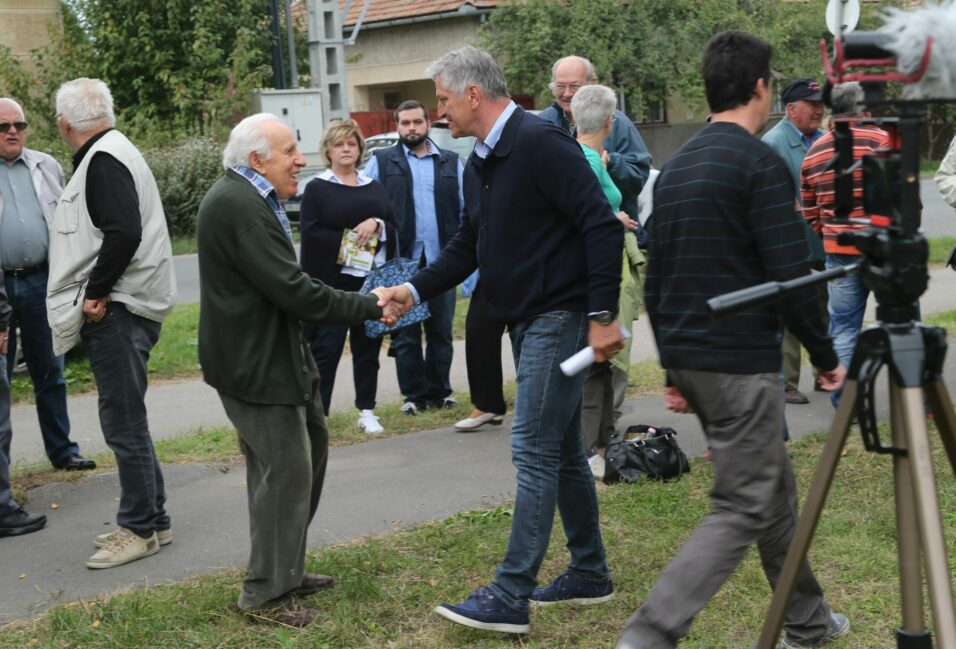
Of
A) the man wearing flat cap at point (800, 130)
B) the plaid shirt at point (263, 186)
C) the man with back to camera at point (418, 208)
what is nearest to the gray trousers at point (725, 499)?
the plaid shirt at point (263, 186)

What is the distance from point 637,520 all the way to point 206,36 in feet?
75.5

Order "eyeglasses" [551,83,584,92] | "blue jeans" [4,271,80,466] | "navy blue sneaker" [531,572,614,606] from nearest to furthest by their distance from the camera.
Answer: "navy blue sneaker" [531,572,614,606]
"blue jeans" [4,271,80,466]
"eyeglasses" [551,83,584,92]

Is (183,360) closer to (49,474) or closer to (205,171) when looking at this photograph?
(49,474)

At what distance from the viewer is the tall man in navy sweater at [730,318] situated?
3.72 meters

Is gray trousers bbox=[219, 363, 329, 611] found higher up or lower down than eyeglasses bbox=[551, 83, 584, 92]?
lower down

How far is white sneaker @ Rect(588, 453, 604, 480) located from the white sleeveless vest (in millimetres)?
2420

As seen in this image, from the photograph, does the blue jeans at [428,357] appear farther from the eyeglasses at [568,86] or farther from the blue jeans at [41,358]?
the blue jeans at [41,358]

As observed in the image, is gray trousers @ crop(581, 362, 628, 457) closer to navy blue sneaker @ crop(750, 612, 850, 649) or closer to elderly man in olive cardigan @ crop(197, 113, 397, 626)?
elderly man in olive cardigan @ crop(197, 113, 397, 626)

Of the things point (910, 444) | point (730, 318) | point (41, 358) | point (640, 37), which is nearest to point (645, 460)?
point (730, 318)

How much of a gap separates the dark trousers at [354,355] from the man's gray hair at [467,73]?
11.5 feet

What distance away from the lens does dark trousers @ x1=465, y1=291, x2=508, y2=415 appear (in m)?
7.32

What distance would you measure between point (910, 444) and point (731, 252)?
101 centimetres

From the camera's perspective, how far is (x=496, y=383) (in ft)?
25.1

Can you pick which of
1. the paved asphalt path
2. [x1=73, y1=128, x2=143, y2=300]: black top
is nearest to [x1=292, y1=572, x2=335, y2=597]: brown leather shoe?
the paved asphalt path
